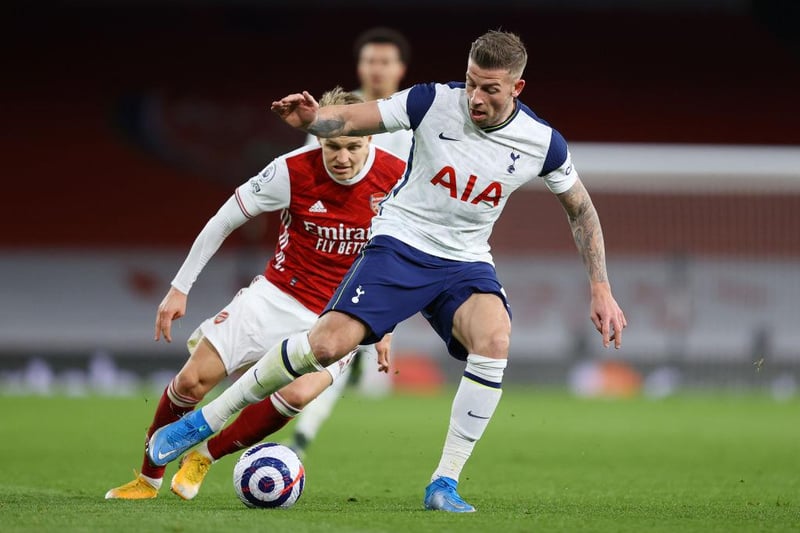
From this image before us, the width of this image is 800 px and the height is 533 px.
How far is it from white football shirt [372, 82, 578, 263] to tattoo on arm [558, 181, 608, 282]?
11 centimetres

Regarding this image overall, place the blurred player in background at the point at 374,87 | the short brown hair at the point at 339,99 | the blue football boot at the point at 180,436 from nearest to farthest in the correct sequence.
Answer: the blue football boot at the point at 180,436, the short brown hair at the point at 339,99, the blurred player in background at the point at 374,87

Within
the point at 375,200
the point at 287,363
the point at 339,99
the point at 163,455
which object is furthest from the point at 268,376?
the point at 339,99

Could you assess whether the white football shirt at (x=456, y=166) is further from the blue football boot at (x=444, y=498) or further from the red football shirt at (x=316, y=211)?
the blue football boot at (x=444, y=498)

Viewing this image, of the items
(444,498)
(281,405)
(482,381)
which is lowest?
(444,498)

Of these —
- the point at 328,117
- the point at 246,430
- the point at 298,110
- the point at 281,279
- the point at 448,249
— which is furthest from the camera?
the point at 281,279

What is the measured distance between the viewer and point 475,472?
798 centimetres

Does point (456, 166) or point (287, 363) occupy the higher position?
point (456, 166)

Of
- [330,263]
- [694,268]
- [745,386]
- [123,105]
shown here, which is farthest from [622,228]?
[330,263]

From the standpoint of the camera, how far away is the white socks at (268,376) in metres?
5.40

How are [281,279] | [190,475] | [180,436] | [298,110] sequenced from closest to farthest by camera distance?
[298,110] → [180,436] → [190,475] → [281,279]

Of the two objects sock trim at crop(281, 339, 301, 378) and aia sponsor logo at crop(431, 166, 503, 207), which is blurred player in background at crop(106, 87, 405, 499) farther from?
aia sponsor logo at crop(431, 166, 503, 207)

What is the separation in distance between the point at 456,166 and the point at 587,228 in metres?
0.76

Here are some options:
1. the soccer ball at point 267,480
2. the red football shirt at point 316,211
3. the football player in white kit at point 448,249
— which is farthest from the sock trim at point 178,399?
the red football shirt at point 316,211

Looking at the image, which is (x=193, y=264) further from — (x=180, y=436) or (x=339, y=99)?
(x=339, y=99)
